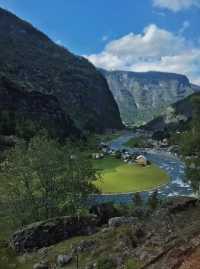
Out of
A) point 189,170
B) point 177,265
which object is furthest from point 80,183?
point 177,265

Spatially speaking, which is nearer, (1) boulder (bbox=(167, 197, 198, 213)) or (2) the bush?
(2) the bush

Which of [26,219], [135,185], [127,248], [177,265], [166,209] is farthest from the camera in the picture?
[135,185]

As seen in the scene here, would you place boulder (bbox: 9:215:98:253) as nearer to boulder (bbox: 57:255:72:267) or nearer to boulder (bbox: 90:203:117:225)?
boulder (bbox: 57:255:72:267)

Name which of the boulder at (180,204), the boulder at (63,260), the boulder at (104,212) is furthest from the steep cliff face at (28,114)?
the boulder at (63,260)

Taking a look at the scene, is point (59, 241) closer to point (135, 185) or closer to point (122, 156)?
point (135, 185)

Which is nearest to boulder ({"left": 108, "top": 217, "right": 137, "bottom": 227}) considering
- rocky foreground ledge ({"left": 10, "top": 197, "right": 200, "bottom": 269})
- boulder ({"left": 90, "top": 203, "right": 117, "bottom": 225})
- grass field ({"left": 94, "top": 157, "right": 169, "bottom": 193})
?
rocky foreground ledge ({"left": 10, "top": 197, "right": 200, "bottom": 269})

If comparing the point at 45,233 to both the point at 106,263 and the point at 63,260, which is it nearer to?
the point at 63,260
